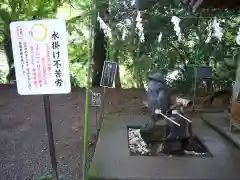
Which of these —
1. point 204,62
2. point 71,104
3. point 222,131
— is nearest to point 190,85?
point 204,62

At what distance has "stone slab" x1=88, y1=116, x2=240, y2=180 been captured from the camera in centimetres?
256

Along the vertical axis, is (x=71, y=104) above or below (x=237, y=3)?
below

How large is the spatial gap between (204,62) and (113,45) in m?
2.62

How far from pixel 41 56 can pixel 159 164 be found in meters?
1.53

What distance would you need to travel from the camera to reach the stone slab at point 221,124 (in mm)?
3594

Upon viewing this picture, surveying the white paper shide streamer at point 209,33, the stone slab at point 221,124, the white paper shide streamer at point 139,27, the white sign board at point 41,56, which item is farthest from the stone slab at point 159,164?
the white paper shide streamer at point 139,27

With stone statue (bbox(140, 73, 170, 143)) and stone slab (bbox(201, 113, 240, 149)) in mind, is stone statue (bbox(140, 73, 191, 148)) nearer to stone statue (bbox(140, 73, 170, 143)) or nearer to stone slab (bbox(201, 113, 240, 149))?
stone statue (bbox(140, 73, 170, 143))

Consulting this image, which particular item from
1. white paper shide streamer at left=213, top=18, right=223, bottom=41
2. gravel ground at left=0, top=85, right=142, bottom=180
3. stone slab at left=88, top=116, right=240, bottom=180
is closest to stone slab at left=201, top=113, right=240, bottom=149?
stone slab at left=88, top=116, right=240, bottom=180

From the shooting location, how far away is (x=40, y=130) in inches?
194

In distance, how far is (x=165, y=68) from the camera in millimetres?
8203

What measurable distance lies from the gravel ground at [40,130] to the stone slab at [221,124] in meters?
1.81

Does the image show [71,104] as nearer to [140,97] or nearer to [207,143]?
[140,97]

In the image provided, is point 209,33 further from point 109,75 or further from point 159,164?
point 159,164

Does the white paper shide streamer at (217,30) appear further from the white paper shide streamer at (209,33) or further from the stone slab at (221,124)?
the stone slab at (221,124)
